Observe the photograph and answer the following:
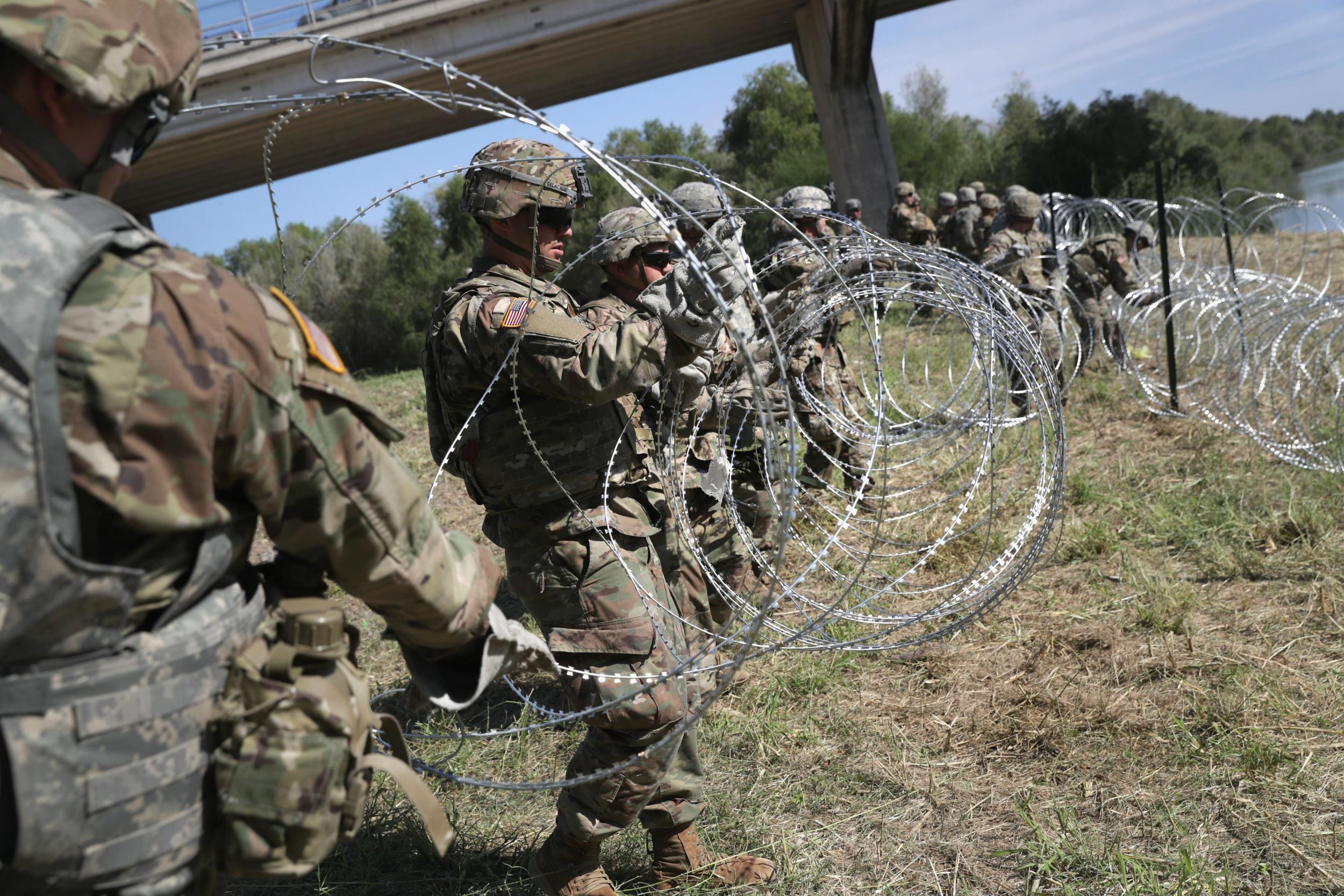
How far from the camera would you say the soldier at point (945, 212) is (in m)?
18.6

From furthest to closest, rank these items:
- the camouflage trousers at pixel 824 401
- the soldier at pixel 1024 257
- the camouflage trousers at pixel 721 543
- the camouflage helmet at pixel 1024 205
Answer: the camouflage helmet at pixel 1024 205 < the soldier at pixel 1024 257 < the camouflage trousers at pixel 824 401 < the camouflage trousers at pixel 721 543

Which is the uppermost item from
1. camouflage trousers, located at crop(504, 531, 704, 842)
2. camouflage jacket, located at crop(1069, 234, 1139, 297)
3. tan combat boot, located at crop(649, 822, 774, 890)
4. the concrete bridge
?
the concrete bridge

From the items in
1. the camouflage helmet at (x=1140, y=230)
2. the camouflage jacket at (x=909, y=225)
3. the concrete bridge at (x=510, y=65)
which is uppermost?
the concrete bridge at (x=510, y=65)

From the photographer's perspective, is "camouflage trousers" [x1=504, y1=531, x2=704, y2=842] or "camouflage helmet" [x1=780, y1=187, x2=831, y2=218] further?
"camouflage helmet" [x1=780, y1=187, x2=831, y2=218]

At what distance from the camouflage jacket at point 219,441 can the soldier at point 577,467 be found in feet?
4.06

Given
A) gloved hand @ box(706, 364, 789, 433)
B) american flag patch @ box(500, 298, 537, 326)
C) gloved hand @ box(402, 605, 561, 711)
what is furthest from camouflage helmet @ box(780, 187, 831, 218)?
gloved hand @ box(402, 605, 561, 711)

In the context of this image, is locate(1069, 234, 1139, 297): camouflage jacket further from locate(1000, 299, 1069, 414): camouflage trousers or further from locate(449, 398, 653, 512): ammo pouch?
locate(449, 398, 653, 512): ammo pouch

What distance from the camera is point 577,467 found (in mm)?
3395

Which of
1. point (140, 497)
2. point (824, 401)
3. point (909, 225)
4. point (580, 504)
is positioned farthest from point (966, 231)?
point (140, 497)

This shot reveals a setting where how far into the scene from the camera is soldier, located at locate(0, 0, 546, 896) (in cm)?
146

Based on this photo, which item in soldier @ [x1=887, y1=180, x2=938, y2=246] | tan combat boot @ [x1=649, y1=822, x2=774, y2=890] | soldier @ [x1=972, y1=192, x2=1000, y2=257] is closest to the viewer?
tan combat boot @ [x1=649, y1=822, x2=774, y2=890]

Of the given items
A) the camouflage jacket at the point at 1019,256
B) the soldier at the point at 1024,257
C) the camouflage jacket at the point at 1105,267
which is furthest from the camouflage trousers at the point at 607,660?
the camouflage jacket at the point at 1105,267

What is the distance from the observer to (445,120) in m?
22.1

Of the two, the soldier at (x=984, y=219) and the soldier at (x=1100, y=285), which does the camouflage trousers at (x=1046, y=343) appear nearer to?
the soldier at (x=1100, y=285)
